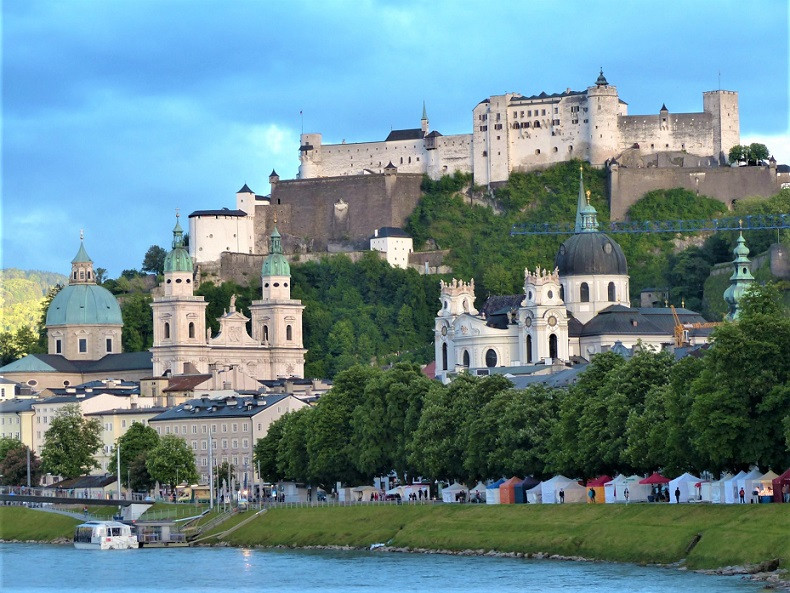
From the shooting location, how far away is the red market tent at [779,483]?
6781 centimetres

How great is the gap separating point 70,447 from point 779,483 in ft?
216

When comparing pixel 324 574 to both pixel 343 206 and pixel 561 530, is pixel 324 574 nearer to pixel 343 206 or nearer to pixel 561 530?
pixel 561 530

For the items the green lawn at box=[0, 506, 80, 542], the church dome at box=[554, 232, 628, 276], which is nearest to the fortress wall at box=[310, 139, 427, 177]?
the church dome at box=[554, 232, 628, 276]

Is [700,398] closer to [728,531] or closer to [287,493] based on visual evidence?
[728,531]

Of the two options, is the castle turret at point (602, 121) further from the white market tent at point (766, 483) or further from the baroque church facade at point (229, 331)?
the white market tent at point (766, 483)

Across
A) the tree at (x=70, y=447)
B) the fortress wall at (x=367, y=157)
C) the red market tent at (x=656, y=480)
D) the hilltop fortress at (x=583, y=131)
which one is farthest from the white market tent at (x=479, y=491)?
the fortress wall at (x=367, y=157)

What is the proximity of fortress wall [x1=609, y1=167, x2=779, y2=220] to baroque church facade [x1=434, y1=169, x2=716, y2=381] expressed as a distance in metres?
32.0

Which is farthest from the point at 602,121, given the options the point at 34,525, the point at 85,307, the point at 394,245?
the point at 34,525

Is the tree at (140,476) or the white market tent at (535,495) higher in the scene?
the tree at (140,476)

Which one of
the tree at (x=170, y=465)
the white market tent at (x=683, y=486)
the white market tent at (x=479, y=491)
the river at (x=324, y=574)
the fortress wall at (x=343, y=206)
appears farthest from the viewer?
the fortress wall at (x=343, y=206)

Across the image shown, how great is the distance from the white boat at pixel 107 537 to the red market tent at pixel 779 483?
109 ft

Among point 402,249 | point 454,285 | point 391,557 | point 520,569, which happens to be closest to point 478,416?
point 391,557

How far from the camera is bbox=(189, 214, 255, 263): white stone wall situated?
→ 182625 millimetres

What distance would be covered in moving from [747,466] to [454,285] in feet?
246
